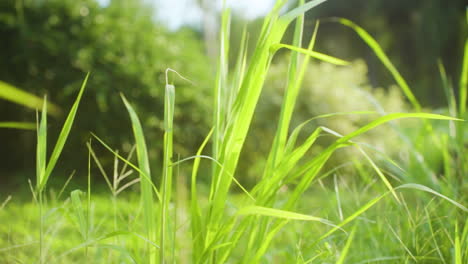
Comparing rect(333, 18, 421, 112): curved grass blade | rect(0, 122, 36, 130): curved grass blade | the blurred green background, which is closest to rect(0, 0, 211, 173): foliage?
the blurred green background

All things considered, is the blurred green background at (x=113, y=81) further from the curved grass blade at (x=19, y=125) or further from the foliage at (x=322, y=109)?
the curved grass blade at (x=19, y=125)

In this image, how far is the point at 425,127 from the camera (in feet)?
4.28

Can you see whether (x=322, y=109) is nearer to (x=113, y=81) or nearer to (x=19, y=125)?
(x=113, y=81)

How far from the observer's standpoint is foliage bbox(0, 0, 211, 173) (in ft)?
11.5

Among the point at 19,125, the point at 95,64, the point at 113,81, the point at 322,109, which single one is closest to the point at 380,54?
the point at 19,125

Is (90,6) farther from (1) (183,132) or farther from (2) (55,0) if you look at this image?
(1) (183,132)

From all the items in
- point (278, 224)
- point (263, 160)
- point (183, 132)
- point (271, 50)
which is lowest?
point (263, 160)

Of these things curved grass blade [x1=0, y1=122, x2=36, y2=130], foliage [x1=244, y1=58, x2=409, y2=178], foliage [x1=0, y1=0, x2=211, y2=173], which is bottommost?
foliage [x1=244, y1=58, x2=409, y2=178]

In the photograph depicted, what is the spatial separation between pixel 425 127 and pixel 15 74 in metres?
3.32

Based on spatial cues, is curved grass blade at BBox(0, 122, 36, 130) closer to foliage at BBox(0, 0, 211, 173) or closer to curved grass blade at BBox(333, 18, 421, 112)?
curved grass blade at BBox(333, 18, 421, 112)

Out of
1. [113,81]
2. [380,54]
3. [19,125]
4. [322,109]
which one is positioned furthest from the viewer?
[322,109]

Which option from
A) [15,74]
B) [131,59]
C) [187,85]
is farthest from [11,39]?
[187,85]

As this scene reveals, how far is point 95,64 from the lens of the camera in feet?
11.7

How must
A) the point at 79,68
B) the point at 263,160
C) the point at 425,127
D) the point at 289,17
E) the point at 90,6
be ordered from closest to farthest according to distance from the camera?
the point at 289,17 → the point at 425,127 → the point at 79,68 → the point at 90,6 → the point at 263,160
